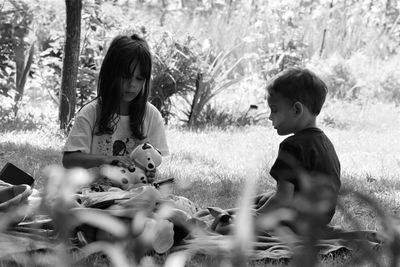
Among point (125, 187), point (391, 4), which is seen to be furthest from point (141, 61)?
point (391, 4)

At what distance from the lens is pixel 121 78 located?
416 centimetres

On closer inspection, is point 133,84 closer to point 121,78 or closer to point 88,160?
point 121,78

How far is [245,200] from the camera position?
93cm

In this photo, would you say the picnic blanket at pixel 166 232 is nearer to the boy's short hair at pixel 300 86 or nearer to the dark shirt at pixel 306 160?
the dark shirt at pixel 306 160

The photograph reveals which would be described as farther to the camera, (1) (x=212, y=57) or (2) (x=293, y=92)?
(1) (x=212, y=57)

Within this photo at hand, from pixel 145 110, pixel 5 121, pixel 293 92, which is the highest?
pixel 293 92

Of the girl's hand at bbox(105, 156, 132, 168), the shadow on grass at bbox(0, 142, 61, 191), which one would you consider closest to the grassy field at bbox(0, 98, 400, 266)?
the shadow on grass at bbox(0, 142, 61, 191)

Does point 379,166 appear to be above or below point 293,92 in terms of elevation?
below

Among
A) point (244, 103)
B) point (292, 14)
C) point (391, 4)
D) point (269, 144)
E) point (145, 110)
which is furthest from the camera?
point (391, 4)

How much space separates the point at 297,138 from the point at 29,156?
2.99 metres

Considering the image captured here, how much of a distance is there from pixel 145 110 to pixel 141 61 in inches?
15.1

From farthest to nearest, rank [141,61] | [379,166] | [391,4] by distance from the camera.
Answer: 1. [391,4]
2. [379,166]
3. [141,61]

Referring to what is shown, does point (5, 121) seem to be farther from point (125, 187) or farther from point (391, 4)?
point (391, 4)

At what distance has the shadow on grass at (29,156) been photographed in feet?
18.5
